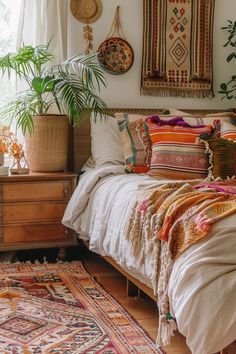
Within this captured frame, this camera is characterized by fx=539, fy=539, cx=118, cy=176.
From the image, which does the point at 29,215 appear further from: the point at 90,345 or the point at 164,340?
the point at 164,340

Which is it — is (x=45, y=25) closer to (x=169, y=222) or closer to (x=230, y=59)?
(x=230, y=59)

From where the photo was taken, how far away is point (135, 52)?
13.2ft

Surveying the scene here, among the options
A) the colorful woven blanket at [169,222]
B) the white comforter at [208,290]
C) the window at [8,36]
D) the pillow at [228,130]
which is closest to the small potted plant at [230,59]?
the pillow at [228,130]

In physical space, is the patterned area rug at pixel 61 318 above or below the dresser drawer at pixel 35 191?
below

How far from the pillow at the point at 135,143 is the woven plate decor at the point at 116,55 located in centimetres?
52

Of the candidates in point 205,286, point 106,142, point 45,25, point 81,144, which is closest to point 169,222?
point 205,286

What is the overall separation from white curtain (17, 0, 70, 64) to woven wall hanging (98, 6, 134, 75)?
297 mm

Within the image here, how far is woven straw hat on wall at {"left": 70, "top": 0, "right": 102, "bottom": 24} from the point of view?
3.85 metres

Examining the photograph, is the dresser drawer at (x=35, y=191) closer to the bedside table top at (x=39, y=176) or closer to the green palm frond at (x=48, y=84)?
the bedside table top at (x=39, y=176)

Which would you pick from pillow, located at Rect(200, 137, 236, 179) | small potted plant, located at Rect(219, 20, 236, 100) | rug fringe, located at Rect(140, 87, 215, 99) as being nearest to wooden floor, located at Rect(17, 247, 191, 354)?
pillow, located at Rect(200, 137, 236, 179)

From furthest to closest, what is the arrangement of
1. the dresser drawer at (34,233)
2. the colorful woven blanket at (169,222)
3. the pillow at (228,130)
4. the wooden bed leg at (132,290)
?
the dresser drawer at (34,233) < the pillow at (228,130) < the wooden bed leg at (132,290) < the colorful woven blanket at (169,222)

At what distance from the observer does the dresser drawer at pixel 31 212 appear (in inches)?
134

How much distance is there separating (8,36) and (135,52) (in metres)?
0.93

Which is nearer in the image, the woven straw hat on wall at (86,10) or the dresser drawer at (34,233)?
the dresser drawer at (34,233)
